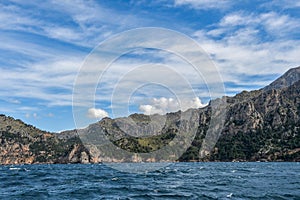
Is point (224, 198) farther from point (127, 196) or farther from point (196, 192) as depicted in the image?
point (127, 196)

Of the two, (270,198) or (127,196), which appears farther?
(127,196)

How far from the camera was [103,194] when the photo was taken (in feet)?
187

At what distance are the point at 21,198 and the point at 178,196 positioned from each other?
2464cm

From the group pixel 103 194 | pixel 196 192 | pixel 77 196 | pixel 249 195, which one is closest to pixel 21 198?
pixel 77 196

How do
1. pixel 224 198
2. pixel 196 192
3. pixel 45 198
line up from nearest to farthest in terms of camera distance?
1. pixel 224 198
2. pixel 45 198
3. pixel 196 192

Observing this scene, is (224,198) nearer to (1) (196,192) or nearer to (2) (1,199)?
(1) (196,192)

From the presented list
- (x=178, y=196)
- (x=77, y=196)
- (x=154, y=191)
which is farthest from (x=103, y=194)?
(x=178, y=196)

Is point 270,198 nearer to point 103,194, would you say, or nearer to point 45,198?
point 103,194

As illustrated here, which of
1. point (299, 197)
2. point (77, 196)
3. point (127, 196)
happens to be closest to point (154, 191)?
point (127, 196)

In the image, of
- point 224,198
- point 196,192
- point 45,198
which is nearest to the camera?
point 224,198

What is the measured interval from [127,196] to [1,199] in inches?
764

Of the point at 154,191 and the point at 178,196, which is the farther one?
the point at 154,191

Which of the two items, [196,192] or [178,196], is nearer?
[178,196]

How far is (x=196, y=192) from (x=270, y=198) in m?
12.1
